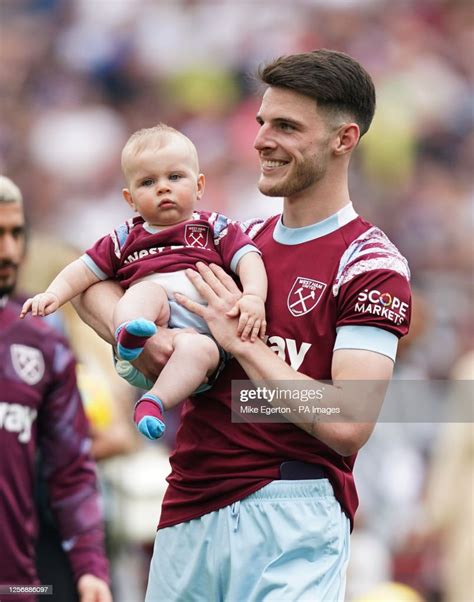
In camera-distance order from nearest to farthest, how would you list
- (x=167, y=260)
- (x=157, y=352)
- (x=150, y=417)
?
(x=150, y=417)
(x=157, y=352)
(x=167, y=260)

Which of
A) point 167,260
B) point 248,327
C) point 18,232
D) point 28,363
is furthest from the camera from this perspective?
point 18,232

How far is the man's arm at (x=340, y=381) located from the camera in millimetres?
4035

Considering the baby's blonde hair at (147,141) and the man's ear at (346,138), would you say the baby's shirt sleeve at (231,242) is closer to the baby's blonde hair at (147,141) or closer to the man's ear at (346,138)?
the baby's blonde hair at (147,141)

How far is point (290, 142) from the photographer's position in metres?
4.30

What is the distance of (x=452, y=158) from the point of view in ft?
44.9

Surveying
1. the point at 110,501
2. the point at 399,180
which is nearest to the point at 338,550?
the point at 110,501

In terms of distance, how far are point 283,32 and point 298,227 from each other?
1029 cm

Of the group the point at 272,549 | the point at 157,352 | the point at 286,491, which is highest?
the point at 157,352

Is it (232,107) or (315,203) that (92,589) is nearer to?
(315,203)

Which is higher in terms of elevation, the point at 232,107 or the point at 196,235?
the point at 232,107

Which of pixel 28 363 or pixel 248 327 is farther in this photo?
pixel 28 363

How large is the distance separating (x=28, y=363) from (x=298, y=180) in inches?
58.6

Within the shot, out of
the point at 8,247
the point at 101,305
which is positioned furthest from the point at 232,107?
the point at 101,305

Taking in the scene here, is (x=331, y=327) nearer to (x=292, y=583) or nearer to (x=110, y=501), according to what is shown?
(x=292, y=583)
